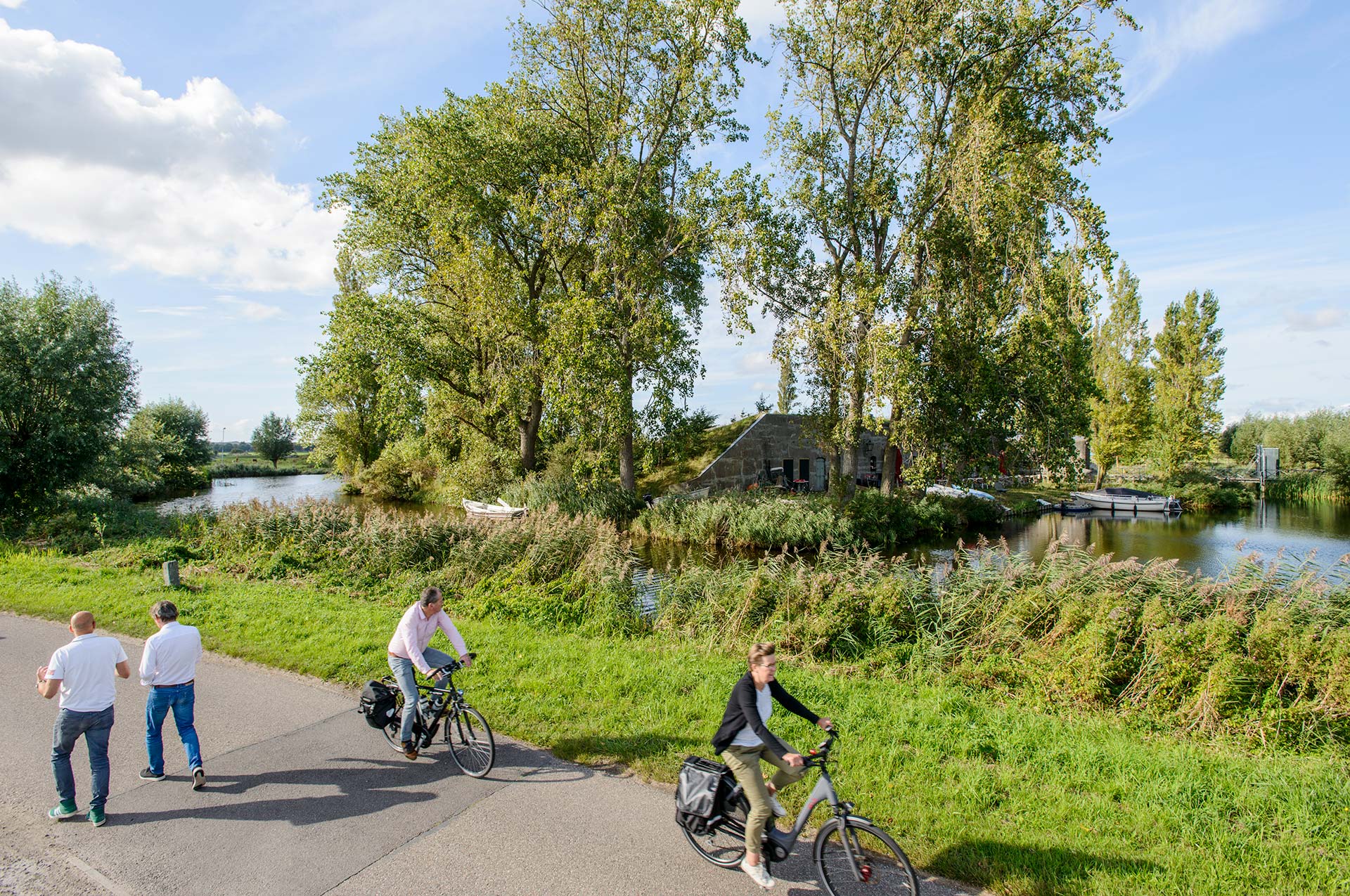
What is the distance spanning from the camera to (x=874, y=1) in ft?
76.8

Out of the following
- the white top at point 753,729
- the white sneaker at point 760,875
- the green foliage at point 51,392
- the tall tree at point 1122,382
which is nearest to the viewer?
the white sneaker at point 760,875

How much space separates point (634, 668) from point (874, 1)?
966 inches

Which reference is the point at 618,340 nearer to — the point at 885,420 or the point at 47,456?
the point at 885,420

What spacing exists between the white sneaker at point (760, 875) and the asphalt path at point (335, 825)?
0.12 metres

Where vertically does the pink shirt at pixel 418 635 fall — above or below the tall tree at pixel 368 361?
below

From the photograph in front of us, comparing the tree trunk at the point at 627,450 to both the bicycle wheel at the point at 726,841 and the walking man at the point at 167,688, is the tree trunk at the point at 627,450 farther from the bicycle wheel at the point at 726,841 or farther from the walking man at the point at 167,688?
the bicycle wheel at the point at 726,841

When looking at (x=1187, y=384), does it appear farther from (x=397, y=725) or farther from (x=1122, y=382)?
(x=397, y=725)

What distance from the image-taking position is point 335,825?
5.66m

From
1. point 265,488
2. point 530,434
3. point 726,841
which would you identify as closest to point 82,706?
point 726,841

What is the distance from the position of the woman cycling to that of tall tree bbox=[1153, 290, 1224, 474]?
48446mm

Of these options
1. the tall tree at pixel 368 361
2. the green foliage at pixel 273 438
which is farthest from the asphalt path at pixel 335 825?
the green foliage at pixel 273 438

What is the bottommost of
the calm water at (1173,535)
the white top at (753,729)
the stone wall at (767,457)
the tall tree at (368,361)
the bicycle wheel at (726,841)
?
the calm water at (1173,535)

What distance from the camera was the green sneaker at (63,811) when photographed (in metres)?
5.73

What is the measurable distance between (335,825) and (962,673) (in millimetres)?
7505
